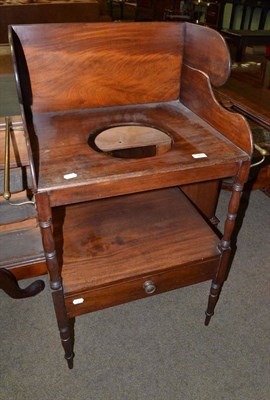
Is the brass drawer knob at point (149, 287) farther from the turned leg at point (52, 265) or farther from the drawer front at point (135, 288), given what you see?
the turned leg at point (52, 265)

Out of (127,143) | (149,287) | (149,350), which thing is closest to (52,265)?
(149,287)

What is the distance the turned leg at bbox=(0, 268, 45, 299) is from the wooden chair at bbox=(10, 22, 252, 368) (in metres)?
0.30

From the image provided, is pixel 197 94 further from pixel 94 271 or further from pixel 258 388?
pixel 258 388

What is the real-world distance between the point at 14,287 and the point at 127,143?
0.73m

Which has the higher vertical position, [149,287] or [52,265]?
[52,265]

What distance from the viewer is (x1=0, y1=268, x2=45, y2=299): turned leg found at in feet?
4.16

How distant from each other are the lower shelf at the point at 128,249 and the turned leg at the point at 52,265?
28mm

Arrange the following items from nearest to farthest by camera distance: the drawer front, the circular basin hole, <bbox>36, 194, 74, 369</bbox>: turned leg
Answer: <bbox>36, 194, 74, 369</bbox>: turned leg → the drawer front → the circular basin hole

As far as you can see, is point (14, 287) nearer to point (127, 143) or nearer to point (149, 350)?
point (149, 350)

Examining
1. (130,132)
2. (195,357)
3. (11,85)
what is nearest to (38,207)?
(130,132)

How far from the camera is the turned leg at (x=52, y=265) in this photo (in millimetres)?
740

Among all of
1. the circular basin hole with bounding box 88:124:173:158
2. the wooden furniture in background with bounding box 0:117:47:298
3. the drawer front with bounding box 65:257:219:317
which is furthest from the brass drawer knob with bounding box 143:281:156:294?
the wooden furniture in background with bounding box 0:117:47:298

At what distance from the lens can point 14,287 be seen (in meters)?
1.31

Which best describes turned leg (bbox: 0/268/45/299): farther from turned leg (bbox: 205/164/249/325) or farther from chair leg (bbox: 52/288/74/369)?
turned leg (bbox: 205/164/249/325)
